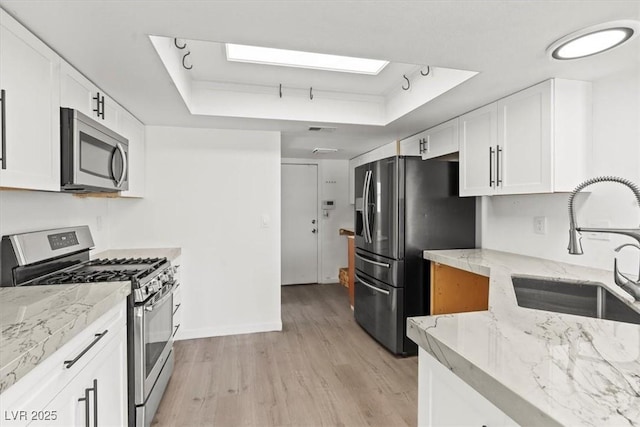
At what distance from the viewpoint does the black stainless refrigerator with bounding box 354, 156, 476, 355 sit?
2799mm

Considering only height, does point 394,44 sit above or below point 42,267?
above

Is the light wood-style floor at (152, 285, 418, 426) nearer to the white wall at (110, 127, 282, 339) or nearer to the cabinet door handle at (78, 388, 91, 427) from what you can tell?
the white wall at (110, 127, 282, 339)

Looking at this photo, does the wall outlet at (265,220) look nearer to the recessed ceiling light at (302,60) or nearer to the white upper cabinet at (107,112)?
the white upper cabinet at (107,112)

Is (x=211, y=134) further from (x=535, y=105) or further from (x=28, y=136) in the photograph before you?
(x=535, y=105)

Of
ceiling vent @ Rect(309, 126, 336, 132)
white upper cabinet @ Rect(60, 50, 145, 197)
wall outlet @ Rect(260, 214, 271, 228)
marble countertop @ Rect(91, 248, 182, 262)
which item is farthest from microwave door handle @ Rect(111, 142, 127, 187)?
ceiling vent @ Rect(309, 126, 336, 132)

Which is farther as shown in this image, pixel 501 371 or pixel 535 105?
pixel 535 105

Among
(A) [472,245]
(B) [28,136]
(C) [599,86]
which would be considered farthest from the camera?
(A) [472,245]

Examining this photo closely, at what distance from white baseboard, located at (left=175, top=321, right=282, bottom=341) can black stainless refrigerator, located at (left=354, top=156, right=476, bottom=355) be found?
1073mm

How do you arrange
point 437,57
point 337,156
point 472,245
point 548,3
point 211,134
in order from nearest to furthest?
point 548,3 < point 437,57 < point 472,245 < point 211,134 < point 337,156

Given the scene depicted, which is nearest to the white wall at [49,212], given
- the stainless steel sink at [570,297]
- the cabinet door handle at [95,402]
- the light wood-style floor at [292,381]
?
the cabinet door handle at [95,402]

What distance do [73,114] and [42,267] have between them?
0.86 metres

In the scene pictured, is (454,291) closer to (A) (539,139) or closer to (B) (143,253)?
(A) (539,139)

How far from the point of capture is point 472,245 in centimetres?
295

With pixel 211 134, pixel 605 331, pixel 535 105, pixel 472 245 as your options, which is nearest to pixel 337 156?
pixel 211 134
